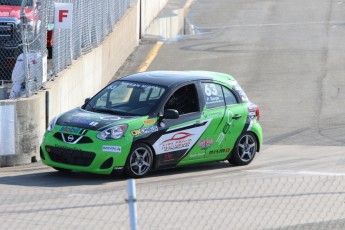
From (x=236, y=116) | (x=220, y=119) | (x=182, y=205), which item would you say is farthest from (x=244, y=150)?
(x=182, y=205)

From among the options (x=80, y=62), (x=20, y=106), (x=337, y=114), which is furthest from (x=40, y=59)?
(x=337, y=114)

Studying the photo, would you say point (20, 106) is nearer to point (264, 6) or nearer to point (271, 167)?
point (271, 167)

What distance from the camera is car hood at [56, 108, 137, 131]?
44.8 ft

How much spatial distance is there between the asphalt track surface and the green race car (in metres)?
0.29

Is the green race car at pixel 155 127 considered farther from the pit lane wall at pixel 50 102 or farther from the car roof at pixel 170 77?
the pit lane wall at pixel 50 102

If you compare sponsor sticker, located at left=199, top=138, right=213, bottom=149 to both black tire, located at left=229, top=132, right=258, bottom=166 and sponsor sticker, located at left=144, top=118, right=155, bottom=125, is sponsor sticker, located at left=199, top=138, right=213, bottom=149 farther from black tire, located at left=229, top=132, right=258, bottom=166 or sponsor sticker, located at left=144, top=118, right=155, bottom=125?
sponsor sticker, located at left=144, top=118, right=155, bottom=125

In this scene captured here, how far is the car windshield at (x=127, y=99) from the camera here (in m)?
14.3

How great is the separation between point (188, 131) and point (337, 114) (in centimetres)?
738

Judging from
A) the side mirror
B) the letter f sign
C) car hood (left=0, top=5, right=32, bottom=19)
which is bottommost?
the side mirror

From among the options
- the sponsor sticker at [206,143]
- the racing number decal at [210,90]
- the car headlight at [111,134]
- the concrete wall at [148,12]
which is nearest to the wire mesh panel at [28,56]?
the car headlight at [111,134]

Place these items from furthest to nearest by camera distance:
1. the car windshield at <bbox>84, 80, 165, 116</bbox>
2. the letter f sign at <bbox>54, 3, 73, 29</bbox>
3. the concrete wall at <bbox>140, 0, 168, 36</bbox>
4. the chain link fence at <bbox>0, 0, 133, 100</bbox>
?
the concrete wall at <bbox>140, 0, 168, 36</bbox>, the letter f sign at <bbox>54, 3, 73, 29</bbox>, the chain link fence at <bbox>0, 0, 133, 100</bbox>, the car windshield at <bbox>84, 80, 165, 116</bbox>

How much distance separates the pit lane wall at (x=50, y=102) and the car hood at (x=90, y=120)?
1.40 m

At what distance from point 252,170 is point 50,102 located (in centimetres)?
396

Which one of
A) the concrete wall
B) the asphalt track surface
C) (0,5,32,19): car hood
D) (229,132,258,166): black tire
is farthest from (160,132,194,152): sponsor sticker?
the concrete wall
